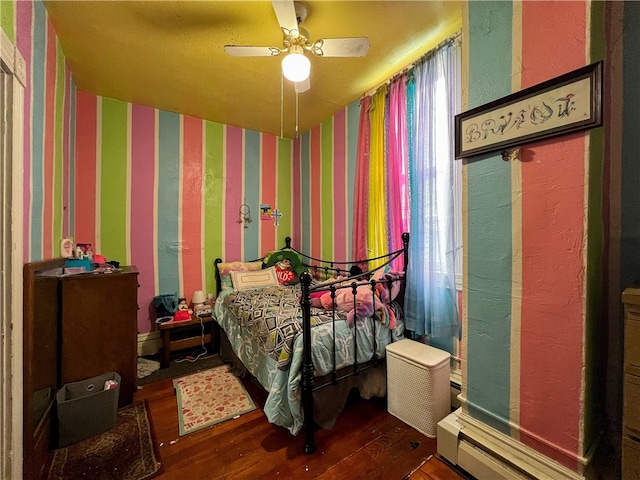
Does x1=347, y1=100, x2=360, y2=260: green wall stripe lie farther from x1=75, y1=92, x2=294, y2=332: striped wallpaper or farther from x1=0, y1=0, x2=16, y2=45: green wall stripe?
x1=0, y1=0, x2=16, y2=45: green wall stripe

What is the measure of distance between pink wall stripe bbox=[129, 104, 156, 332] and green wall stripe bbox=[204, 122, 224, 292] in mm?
552

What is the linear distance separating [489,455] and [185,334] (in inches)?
112

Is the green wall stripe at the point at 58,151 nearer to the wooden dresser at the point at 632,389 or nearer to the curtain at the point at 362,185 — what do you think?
the curtain at the point at 362,185

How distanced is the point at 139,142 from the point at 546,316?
362 centimetres

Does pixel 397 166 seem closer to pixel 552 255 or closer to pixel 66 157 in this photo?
pixel 552 255

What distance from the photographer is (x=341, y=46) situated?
61.7 inches

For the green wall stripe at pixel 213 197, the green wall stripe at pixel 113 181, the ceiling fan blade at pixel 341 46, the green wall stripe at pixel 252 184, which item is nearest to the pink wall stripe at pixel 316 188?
the green wall stripe at pixel 252 184

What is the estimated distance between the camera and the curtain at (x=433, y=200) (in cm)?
181

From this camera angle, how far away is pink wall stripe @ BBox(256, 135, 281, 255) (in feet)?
11.7

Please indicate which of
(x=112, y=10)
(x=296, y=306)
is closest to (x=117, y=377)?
(x=296, y=306)

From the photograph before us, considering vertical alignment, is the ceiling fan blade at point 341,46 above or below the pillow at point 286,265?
above

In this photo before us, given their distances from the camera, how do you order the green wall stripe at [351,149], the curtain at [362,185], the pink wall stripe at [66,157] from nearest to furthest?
the pink wall stripe at [66,157] → the curtain at [362,185] → the green wall stripe at [351,149]

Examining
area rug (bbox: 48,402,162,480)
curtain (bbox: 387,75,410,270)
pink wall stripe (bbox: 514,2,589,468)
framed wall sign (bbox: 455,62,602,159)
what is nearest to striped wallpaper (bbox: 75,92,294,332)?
area rug (bbox: 48,402,162,480)

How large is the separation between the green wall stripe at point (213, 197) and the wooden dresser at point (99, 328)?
47.5 inches
